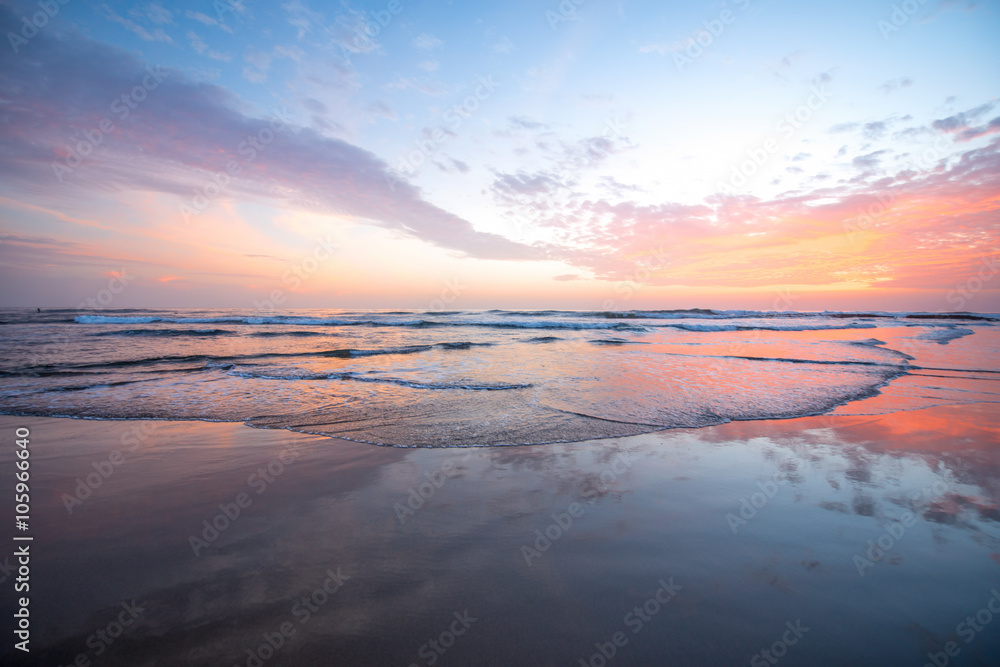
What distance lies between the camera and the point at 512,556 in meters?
2.68

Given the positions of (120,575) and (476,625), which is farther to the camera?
(120,575)

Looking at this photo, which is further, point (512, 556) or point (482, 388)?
point (482, 388)

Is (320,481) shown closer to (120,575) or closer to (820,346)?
(120,575)

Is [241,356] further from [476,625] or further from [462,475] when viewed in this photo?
[476,625]

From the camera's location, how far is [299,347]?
58.5 ft

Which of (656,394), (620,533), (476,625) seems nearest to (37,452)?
(476,625)

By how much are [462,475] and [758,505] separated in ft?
8.92

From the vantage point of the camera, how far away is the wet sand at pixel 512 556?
1.99 metres

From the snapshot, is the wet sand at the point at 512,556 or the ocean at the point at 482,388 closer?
the wet sand at the point at 512,556

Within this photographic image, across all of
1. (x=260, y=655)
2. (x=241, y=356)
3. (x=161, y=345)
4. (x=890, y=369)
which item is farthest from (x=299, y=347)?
(x=890, y=369)

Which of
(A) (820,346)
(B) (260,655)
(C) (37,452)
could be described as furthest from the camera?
→ (A) (820,346)

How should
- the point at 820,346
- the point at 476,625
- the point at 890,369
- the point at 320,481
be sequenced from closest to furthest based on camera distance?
the point at 476,625 < the point at 320,481 < the point at 890,369 < the point at 820,346

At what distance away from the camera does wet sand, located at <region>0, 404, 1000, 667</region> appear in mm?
1992

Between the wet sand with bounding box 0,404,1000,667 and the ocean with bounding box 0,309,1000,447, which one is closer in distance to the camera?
the wet sand with bounding box 0,404,1000,667
